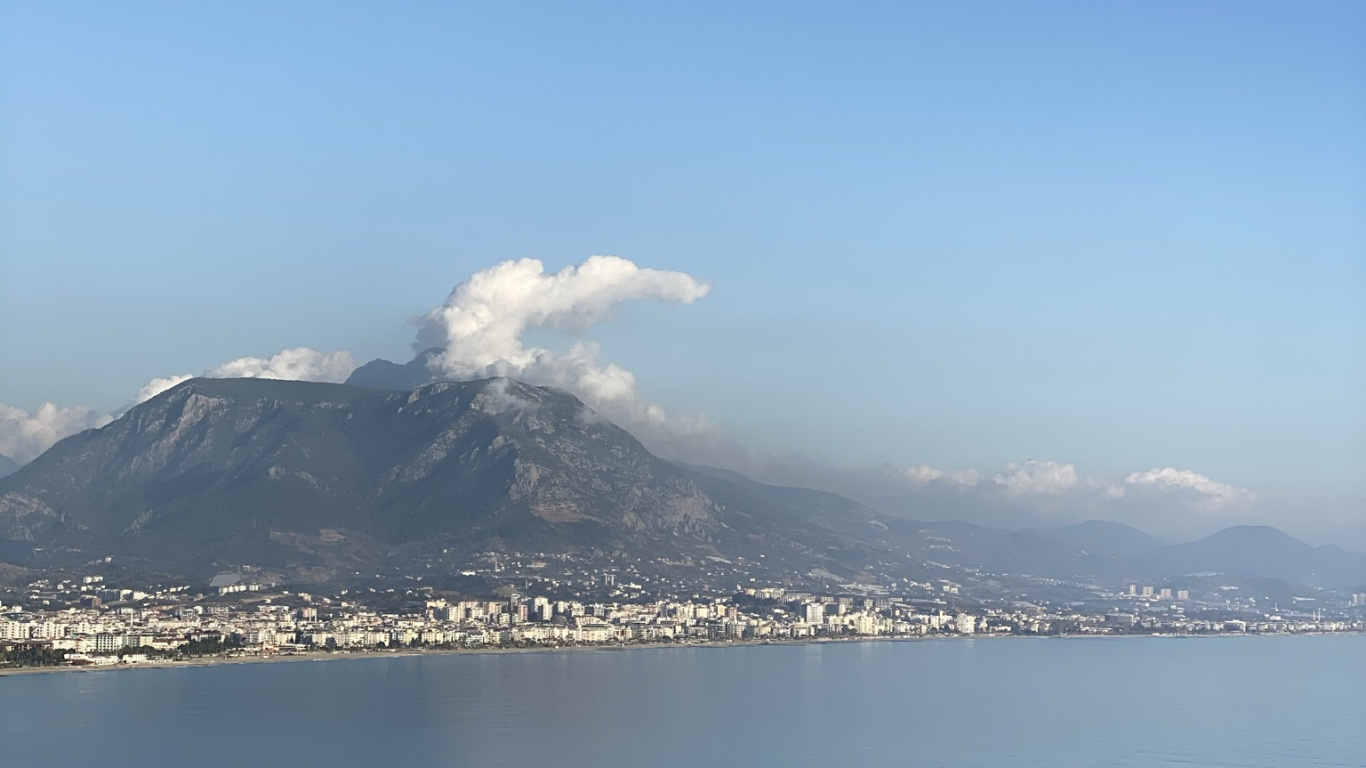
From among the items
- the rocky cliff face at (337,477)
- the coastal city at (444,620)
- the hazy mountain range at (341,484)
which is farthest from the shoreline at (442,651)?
the rocky cliff face at (337,477)

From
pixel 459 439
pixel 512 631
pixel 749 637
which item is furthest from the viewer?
pixel 459 439

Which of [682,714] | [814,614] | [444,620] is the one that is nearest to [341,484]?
[444,620]

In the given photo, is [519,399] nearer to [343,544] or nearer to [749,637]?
[343,544]

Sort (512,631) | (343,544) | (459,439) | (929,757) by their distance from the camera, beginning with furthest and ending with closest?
1. (459,439)
2. (343,544)
3. (512,631)
4. (929,757)

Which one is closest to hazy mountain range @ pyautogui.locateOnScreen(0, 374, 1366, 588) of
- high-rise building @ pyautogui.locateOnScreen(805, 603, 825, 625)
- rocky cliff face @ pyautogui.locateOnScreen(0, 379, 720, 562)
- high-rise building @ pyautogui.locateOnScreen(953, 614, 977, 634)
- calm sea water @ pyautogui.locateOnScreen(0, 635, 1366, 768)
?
rocky cliff face @ pyautogui.locateOnScreen(0, 379, 720, 562)

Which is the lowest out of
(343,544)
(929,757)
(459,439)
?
(929,757)

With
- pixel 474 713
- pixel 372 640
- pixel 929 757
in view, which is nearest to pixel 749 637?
pixel 372 640
